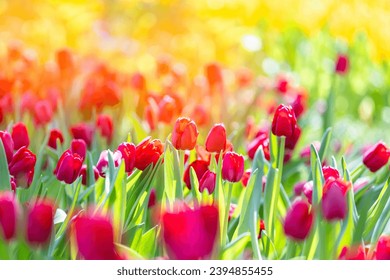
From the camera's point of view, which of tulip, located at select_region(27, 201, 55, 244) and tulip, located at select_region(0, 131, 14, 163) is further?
tulip, located at select_region(0, 131, 14, 163)

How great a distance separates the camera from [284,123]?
1244 millimetres

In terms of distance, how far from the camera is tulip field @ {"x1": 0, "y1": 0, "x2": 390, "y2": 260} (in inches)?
43.8

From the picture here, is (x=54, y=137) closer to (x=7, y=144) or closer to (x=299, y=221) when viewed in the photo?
(x=7, y=144)

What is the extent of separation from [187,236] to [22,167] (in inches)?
15.6

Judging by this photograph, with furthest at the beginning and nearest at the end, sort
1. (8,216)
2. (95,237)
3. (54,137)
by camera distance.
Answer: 1. (54,137)
2. (8,216)
3. (95,237)

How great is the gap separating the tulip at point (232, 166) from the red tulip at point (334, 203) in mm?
159

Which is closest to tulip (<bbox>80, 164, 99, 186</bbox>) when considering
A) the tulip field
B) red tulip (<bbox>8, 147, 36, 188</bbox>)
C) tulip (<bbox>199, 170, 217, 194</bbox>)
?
the tulip field

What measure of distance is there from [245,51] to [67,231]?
6.08ft

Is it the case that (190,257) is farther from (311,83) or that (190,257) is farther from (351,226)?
(311,83)

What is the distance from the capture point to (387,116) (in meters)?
2.43

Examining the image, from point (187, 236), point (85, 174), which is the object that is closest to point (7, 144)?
point (85, 174)

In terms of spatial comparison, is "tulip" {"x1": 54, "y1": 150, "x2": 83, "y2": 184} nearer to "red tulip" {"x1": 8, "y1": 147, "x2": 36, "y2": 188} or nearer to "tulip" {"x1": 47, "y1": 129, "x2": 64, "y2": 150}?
"red tulip" {"x1": 8, "y1": 147, "x2": 36, "y2": 188}
